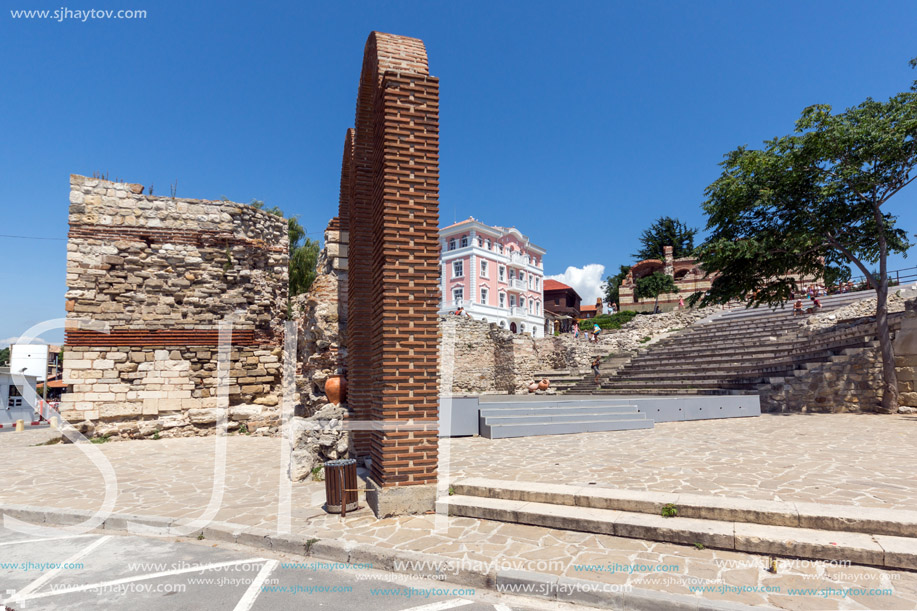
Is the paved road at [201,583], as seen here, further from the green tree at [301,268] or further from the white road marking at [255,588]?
the green tree at [301,268]

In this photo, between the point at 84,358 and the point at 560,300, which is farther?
the point at 560,300

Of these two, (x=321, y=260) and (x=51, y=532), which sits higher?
(x=321, y=260)

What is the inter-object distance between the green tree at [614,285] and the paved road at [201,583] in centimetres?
5244

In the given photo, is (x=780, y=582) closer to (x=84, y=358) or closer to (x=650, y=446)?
(x=650, y=446)

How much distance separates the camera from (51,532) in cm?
529

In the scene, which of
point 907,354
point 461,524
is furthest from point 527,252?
point 461,524

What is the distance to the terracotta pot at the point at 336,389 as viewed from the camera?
7.54 meters

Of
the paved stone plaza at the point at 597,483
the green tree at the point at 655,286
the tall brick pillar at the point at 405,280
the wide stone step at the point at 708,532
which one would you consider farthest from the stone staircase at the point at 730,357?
the green tree at the point at 655,286

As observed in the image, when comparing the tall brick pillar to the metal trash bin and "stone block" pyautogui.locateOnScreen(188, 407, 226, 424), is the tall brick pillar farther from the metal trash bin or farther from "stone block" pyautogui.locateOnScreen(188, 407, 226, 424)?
"stone block" pyautogui.locateOnScreen(188, 407, 226, 424)

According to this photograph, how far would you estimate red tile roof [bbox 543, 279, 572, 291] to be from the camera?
69312mm

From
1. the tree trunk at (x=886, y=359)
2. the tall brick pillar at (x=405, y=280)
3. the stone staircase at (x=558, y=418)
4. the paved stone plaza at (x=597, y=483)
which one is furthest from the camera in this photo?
the tree trunk at (x=886, y=359)

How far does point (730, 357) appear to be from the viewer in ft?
60.6

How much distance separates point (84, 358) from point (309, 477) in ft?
26.4

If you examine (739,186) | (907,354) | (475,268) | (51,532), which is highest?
(475,268)
